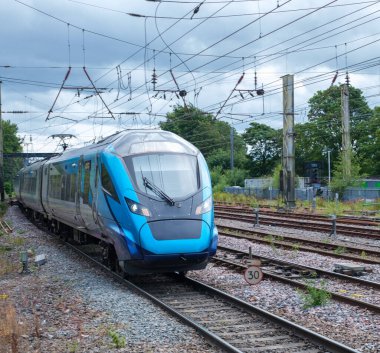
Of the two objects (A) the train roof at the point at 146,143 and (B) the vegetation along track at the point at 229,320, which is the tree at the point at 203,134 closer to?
(A) the train roof at the point at 146,143

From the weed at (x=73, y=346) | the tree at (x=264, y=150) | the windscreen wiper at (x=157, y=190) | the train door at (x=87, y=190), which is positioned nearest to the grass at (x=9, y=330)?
the weed at (x=73, y=346)

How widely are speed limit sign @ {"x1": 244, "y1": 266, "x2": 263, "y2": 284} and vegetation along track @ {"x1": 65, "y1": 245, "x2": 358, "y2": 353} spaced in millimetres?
864

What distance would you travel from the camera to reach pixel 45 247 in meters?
18.5

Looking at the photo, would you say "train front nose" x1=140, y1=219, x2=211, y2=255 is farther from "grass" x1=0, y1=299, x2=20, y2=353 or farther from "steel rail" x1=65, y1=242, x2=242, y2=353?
"grass" x1=0, y1=299, x2=20, y2=353

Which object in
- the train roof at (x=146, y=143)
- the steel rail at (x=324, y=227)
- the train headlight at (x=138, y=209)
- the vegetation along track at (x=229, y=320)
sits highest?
the train roof at (x=146, y=143)

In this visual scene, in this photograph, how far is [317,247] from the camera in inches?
691

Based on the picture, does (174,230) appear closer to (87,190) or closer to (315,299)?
(315,299)

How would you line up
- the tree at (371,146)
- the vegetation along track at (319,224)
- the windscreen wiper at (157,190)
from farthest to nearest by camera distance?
the tree at (371,146), the vegetation along track at (319,224), the windscreen wiper at (157,190)

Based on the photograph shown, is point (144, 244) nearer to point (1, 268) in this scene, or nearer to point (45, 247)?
point (1, 268)

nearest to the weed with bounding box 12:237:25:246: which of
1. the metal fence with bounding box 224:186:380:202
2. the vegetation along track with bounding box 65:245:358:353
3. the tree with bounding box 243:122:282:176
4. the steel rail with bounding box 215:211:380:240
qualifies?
the vegetation along track with bounding box 65:245:358:353

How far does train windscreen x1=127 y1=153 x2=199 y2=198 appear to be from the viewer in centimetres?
1088

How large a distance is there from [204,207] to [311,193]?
122 feet

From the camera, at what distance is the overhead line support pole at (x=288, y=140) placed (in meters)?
35.1

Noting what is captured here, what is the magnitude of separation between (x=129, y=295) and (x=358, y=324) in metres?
4.07
